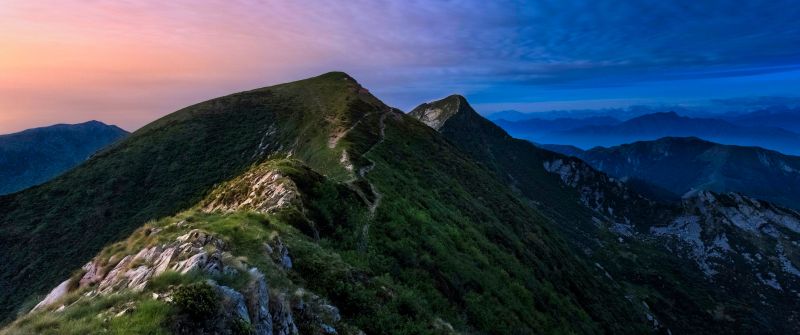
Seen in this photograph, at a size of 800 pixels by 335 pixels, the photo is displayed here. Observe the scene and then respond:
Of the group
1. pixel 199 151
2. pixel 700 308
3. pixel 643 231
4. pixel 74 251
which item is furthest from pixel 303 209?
pixel 643 231

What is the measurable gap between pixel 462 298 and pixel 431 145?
69.8 metres

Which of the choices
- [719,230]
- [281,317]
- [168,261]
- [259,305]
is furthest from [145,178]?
[719,230]

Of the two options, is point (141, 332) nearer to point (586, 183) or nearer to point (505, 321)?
point (505, 321)

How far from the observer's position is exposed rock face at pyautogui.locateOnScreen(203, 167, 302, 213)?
93.6 feet

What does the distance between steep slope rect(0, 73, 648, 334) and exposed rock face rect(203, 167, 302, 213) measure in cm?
20

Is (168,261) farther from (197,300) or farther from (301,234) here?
(301,234)

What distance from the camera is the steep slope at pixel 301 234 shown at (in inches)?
588

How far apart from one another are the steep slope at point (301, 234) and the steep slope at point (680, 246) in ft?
158

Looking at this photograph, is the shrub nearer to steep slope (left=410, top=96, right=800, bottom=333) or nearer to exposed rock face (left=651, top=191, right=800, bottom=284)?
steep slope (left=410, top=96, right=800, bottom=333)

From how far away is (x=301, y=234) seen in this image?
24172 mm

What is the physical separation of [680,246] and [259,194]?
187 metres

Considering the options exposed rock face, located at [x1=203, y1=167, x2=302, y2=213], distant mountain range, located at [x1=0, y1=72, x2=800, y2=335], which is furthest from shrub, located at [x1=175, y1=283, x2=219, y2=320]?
exposed rock face, located at [x1=203, y1=167, x2=302, y2=213]

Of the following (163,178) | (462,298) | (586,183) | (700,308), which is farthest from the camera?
(586,183)

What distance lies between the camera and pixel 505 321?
102 feet
